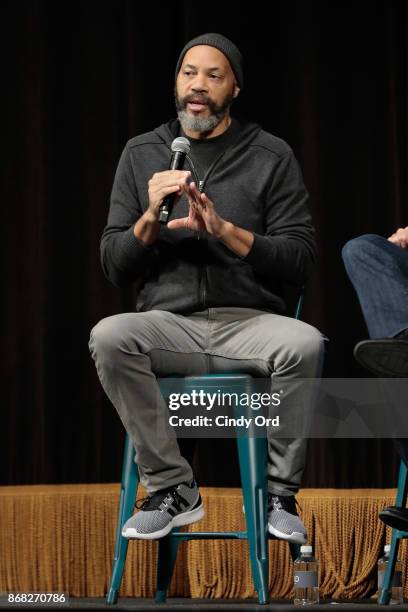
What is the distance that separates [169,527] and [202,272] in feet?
1.99

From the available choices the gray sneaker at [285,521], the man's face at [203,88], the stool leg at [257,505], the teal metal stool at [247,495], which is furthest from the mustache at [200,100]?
the gray sneaker at [285,521]

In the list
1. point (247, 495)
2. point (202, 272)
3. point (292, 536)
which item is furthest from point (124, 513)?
point (202, 272)

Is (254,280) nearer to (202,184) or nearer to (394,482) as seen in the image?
(202,184)

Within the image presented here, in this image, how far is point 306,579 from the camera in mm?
2348

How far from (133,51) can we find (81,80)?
185 millimetres

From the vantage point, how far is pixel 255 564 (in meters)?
2.11

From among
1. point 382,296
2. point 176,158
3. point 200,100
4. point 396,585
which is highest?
point 200,100

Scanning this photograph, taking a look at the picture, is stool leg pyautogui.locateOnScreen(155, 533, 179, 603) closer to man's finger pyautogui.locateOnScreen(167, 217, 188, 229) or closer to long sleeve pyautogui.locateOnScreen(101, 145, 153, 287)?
long sleeve pyautogui.locateOnScreen(101, 145, 153, 287)

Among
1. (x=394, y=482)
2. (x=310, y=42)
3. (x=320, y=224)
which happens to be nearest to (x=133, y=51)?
(x=310, y=42)

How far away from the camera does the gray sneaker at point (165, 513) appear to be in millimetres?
2031

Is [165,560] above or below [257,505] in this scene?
below

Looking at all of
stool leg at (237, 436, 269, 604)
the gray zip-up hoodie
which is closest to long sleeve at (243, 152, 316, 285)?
the gray zip-up hoodie

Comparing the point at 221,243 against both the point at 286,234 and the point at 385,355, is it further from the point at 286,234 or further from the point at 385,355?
the point at 385,355

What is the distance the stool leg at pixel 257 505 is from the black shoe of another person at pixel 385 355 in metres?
0.40
